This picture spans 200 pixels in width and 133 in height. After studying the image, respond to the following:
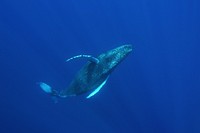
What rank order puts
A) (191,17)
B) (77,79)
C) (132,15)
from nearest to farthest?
(77,79) → (191,17) → (132,15)

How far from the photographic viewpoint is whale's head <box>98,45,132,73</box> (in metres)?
7.37

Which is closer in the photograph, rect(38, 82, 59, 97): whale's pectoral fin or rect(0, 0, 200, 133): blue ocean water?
rect(38, 82, 59, 97): whale's pectoral fin

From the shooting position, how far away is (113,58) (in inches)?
292

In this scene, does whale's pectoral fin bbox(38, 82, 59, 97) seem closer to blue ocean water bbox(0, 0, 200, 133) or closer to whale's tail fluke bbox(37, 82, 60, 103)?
whale's tail fluke bbox(37, 82, 60, 103)

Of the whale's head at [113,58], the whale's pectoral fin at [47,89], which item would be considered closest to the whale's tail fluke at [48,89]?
the whale's pectoral fin at [47,89]

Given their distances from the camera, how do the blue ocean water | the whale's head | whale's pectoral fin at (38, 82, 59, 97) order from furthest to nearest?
1. the blue ocean water
2. whale's pectoral fin at (38, 82, 59, 97)
3. the whale's head

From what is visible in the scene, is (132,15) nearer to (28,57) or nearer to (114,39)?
(114,39)

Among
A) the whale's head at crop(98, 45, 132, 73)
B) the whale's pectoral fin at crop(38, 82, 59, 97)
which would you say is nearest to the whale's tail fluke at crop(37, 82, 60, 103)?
the whale's pectoral fin at crop(38, 82, 59, 97)

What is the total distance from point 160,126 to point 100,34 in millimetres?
4789

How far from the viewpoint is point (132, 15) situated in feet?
55.5

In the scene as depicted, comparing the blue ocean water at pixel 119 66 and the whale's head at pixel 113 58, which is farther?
the blue ocean water at pixel 119 66

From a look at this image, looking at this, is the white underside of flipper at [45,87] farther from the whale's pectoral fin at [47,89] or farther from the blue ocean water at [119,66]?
the blue ocean water at [119,66]

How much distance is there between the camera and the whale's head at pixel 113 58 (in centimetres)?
737

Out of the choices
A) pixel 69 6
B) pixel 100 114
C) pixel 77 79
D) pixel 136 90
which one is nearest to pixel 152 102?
pixel 136 90
